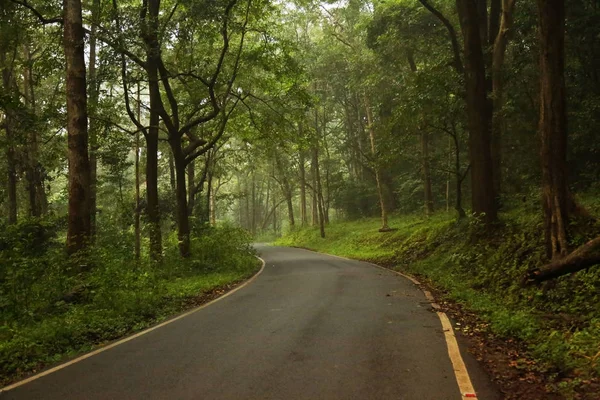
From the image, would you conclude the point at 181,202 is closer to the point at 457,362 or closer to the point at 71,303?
the point at 71,303

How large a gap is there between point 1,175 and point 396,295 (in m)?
17.3

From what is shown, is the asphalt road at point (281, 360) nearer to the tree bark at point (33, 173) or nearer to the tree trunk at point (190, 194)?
the tree bark at point (33, 173)

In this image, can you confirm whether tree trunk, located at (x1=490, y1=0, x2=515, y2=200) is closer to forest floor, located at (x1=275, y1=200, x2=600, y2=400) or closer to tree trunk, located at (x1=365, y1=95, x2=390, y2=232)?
forest floor, located at (x1=275, y1=200, x2=600, y2=400)

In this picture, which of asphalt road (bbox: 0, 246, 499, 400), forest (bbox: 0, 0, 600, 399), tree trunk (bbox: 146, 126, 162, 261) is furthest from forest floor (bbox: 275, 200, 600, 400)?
tree trunk (bbox: 146, 126, 162, 261)

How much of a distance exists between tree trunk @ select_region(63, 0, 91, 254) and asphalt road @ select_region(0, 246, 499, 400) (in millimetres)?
3456

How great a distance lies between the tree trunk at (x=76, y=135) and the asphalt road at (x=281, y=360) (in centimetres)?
346

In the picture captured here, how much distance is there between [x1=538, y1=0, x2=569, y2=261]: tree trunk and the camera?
28.3 ft

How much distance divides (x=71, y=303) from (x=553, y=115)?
9.95 meters

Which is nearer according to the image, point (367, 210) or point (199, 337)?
point (199, 337)

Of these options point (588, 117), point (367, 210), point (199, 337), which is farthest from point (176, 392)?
point (367, 210)

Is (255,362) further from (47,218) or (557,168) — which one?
A: (47,218)

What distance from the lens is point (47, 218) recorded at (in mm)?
18172

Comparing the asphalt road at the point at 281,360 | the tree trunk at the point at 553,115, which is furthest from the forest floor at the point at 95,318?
the tree trunk at the point at 553,115

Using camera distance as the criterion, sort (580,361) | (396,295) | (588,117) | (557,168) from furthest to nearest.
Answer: (588,117)
(396,295)
(557,168)
(580,361)
